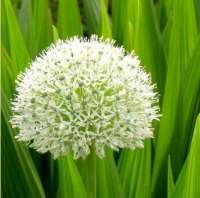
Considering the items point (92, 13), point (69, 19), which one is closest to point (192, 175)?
point (69, 19)

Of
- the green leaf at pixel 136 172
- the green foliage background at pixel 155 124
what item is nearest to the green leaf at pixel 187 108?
the green foliage background at pixel 155 124

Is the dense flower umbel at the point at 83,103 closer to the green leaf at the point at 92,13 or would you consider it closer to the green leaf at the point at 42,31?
the green leaf at the point at 42,31

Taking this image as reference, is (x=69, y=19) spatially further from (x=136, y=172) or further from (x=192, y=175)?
(x=192, y=175)

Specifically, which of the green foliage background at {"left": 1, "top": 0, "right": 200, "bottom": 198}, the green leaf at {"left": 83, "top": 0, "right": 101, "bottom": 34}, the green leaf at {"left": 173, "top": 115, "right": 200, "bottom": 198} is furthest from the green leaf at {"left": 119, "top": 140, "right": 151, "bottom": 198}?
the green leaf at {"left": 83, "top": 0, "right": 101, "bottom": 34}

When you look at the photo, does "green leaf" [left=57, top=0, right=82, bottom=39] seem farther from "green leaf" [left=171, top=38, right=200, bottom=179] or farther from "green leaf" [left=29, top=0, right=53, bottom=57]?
"green leaf" [left=171, top=38, right=200, bottom=179]

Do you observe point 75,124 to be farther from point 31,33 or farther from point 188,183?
point 31,33

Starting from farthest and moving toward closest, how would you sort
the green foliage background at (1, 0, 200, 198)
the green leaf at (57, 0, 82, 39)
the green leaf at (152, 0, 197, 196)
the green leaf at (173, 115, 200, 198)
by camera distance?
the green leaf at (57, 0, 82, 39), the green leaf at (152, 0, 197, 196), the green foliage background at (1, 0, 200, 198), the green leaf at (173, 115, 200, 198)

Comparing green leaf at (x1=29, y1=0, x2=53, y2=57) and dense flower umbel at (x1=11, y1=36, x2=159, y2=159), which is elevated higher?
green leaf at (x1=29, y1=0, x2=53, y2=57)
